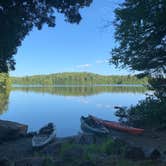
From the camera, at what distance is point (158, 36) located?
23422mm

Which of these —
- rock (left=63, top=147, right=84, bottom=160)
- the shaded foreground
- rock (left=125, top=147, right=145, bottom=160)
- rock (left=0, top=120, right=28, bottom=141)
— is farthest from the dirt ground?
rock (left=125, top=147, right=145, bottom=160)

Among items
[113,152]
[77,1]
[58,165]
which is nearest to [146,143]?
[113,152]

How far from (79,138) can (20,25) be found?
642 cm

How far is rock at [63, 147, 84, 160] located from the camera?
42.6ft

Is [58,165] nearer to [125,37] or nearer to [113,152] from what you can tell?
[113,152]

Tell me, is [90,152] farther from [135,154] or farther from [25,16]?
[25,16]

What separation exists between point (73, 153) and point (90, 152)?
113 cm

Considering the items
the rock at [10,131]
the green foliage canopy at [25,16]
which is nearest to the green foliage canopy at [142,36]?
the green foliage canopy at [25,16]

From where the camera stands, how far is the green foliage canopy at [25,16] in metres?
18.8

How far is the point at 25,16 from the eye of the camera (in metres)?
19.9

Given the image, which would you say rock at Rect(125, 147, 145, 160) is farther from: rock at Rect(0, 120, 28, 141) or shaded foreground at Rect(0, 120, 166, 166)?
rock at Rect(0, 120, 28, 141)

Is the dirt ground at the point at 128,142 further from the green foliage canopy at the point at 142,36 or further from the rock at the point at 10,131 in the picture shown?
the green foliage canopy at the point at 142,36

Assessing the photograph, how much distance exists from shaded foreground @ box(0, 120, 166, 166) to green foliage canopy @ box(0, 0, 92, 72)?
5365 mm

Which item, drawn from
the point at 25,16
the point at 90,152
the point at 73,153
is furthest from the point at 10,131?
the point at 73,153
